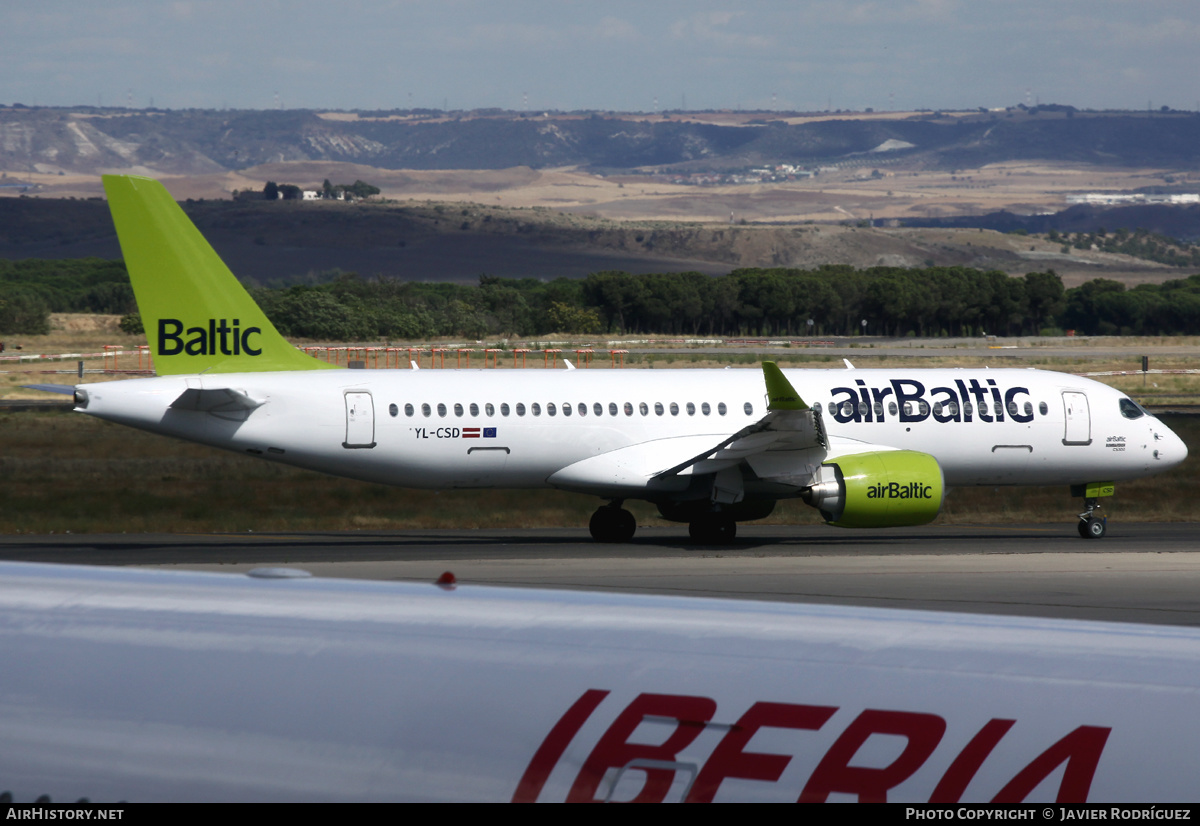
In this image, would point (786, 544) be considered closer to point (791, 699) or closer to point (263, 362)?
point (263, 362)

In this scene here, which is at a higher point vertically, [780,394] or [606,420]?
[780,394]

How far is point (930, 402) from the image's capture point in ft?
88.5

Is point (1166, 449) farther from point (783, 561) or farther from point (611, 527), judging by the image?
point (611, 527)

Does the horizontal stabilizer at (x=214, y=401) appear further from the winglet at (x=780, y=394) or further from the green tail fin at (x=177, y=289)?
the winglet at (x=780, y=394)

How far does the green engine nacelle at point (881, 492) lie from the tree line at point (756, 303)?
7952cm

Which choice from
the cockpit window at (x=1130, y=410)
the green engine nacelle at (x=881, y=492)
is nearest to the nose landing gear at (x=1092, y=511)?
the cockpit window at (x=1130, y=410)

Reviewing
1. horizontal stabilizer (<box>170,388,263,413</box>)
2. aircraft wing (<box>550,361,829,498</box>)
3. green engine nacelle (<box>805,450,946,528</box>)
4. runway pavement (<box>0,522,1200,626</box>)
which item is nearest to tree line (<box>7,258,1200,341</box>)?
runway pavement (<box>0,522,1200,626</box>)

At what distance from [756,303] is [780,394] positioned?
342 ft

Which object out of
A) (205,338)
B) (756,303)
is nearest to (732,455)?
(205,338)

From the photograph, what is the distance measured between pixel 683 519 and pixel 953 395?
587cm

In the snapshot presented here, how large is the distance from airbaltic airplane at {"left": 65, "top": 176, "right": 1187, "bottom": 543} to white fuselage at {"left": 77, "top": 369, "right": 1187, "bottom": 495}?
35mm

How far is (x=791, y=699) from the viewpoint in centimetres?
409

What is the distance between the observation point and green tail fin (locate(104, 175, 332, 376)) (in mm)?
23578

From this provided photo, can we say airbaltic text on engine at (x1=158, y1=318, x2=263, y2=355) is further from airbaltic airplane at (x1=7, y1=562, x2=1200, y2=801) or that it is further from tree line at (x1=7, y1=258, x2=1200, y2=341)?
tree line at (x1=7, y1=258, x2=1200, y2=341)
